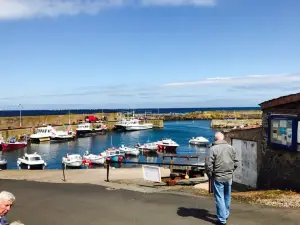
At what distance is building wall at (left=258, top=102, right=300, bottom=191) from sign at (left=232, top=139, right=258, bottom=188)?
22.8 inches

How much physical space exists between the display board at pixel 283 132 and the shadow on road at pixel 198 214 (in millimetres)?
3345

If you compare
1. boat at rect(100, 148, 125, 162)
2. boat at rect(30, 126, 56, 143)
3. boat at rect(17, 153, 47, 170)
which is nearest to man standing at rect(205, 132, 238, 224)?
boat at rect(17, 153, 47, 170)

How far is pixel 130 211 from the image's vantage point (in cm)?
971

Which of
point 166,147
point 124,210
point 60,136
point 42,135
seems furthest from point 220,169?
point 60,136

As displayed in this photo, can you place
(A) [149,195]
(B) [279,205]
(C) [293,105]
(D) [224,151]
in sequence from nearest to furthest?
(D) [224,151] < (B) [279,205] < (C) [293,105] < (A) [149,195]

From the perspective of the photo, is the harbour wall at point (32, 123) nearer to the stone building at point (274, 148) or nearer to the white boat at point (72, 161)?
the white boat at point (72, 161)

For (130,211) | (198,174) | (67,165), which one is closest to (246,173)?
(130,211)

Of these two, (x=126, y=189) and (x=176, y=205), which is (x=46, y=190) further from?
(x=176, y=205)

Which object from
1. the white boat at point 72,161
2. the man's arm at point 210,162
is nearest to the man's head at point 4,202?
the man's arm at point 210,162

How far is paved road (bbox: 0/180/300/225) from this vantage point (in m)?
8.57

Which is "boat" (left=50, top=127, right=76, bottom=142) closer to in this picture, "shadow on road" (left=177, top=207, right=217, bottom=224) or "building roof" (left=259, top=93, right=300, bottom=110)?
"building roof" (left=259, top=93, right=300, bottom=110)

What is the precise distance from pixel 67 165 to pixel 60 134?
122 feet

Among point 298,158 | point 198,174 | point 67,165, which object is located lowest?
point 67,165

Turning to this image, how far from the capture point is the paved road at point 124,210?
337 inches
